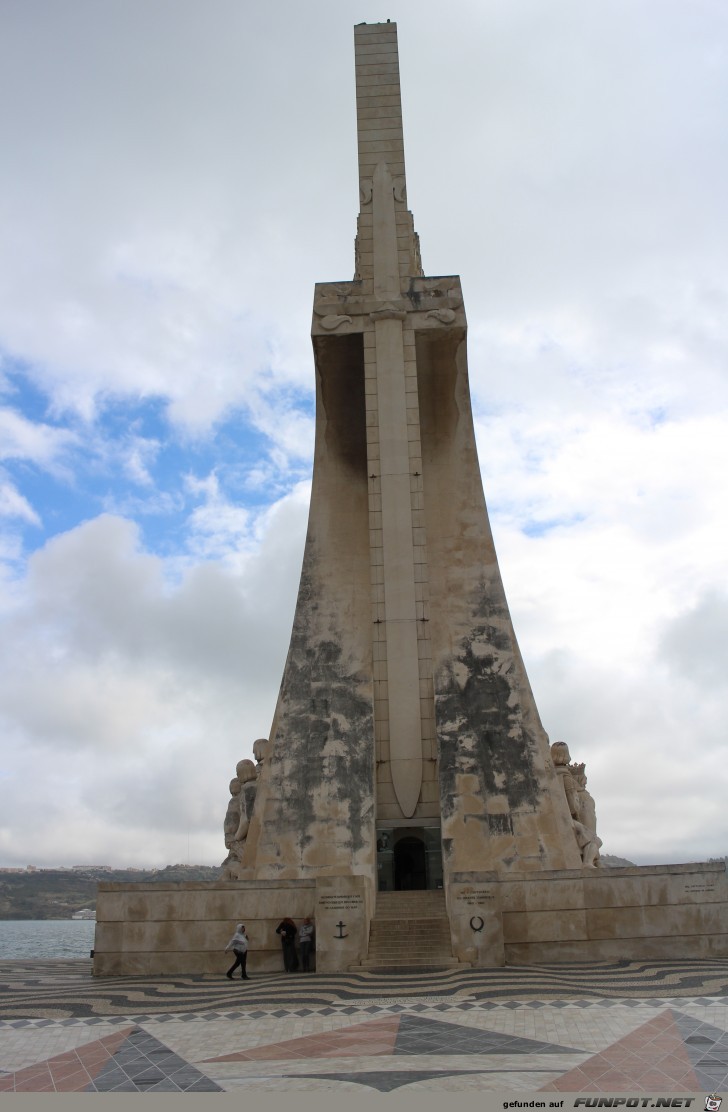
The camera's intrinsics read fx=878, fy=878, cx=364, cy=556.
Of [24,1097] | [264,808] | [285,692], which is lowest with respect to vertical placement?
[24,1097]

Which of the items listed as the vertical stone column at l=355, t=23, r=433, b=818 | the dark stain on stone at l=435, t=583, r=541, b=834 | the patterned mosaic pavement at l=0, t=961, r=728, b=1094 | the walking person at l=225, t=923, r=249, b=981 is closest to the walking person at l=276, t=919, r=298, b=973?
the walking person at l=225, t=923, r=249, b=981

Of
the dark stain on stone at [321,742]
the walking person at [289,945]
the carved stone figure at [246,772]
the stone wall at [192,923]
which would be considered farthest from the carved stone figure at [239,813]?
the walking person at [289,945]

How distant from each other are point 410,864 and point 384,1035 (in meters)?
8.91

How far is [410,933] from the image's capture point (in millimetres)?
10641

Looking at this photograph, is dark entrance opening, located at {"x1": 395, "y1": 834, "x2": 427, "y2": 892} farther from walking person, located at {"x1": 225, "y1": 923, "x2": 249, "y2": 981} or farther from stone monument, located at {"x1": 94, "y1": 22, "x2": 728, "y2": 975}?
walking person, located at {"x1": 225, "y1": 923, "x2": 249, "y2": 981}

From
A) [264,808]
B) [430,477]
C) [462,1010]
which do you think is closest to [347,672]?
[264,808]

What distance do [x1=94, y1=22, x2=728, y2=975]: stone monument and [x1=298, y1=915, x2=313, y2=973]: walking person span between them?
9.8 inches

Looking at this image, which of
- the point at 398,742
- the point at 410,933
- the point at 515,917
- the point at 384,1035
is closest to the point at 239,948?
the point at 410,933

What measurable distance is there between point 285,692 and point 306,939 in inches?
223

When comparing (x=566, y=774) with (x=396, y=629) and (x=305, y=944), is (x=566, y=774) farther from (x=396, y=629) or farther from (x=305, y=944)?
(x=305, y=944)

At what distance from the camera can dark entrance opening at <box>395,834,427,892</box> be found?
1388cm

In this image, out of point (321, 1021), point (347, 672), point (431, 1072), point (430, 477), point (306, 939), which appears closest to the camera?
point (431, 1072)

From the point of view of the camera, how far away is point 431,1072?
435cm

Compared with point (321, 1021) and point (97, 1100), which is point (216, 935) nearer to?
point (321, 1021)
